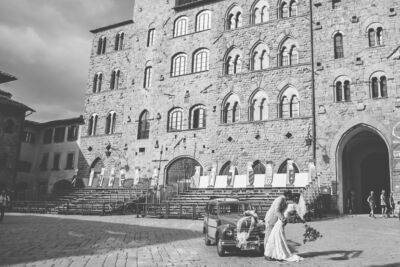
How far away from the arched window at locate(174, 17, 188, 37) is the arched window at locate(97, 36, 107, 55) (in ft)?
28.0

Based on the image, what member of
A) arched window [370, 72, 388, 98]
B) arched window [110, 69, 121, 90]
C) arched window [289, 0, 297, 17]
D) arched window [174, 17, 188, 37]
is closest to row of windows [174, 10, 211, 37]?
arched window [174, 17, 188, 37]

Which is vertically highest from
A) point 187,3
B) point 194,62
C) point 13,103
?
point 187,3

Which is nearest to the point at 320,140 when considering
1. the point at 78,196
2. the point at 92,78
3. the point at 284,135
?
the point at 284,135

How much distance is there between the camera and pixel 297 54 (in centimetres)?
2508

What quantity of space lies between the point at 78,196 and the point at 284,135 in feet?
53.6

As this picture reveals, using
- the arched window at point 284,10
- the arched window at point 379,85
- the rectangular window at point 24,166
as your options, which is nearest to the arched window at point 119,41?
the rectangular window at point 24,166

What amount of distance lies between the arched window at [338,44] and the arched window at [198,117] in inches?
411

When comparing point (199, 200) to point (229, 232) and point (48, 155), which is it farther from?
point (48, 155)

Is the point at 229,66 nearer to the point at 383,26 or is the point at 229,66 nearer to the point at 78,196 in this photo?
the point at 383,26

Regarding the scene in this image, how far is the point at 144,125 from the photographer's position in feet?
101

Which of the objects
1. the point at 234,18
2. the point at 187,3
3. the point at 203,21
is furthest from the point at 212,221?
the point at 187,3

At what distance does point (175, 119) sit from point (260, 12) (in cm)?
1074

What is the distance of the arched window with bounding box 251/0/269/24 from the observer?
89.2ft

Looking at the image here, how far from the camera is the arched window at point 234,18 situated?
28.4 meters
